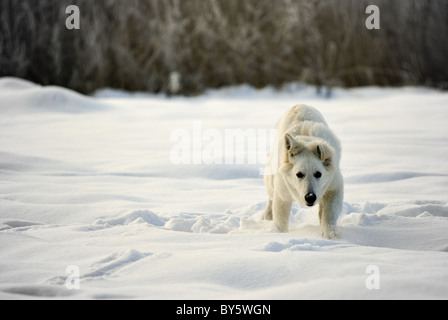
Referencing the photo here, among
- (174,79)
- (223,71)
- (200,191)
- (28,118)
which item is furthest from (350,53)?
(200,191)

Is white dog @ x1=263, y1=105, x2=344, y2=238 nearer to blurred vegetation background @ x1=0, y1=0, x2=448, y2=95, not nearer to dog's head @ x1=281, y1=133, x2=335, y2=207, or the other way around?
dog's head @ x1=281, y1=133, x2=335, y2=207

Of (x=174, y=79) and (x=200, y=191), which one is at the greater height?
(x=174, y=79)

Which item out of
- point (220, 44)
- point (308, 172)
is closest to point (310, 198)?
point (308, 172)

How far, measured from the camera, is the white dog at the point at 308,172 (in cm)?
334

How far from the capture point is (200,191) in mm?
4562

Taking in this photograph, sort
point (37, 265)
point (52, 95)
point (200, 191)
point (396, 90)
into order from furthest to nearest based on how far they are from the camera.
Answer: point (396, 90), point (52, 95), point (200, 191), point (37, 265)

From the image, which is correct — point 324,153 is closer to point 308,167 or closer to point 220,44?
point 308,167

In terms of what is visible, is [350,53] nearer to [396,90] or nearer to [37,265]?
[396,90]

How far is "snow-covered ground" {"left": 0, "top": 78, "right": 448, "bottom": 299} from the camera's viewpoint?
243 centimetres

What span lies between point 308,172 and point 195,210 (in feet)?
3.04

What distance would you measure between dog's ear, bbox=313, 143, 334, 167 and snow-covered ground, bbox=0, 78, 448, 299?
41 cm

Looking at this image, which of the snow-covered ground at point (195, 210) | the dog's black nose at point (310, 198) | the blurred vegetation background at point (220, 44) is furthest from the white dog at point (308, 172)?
the blurred vegetation background at point (220, 44)
